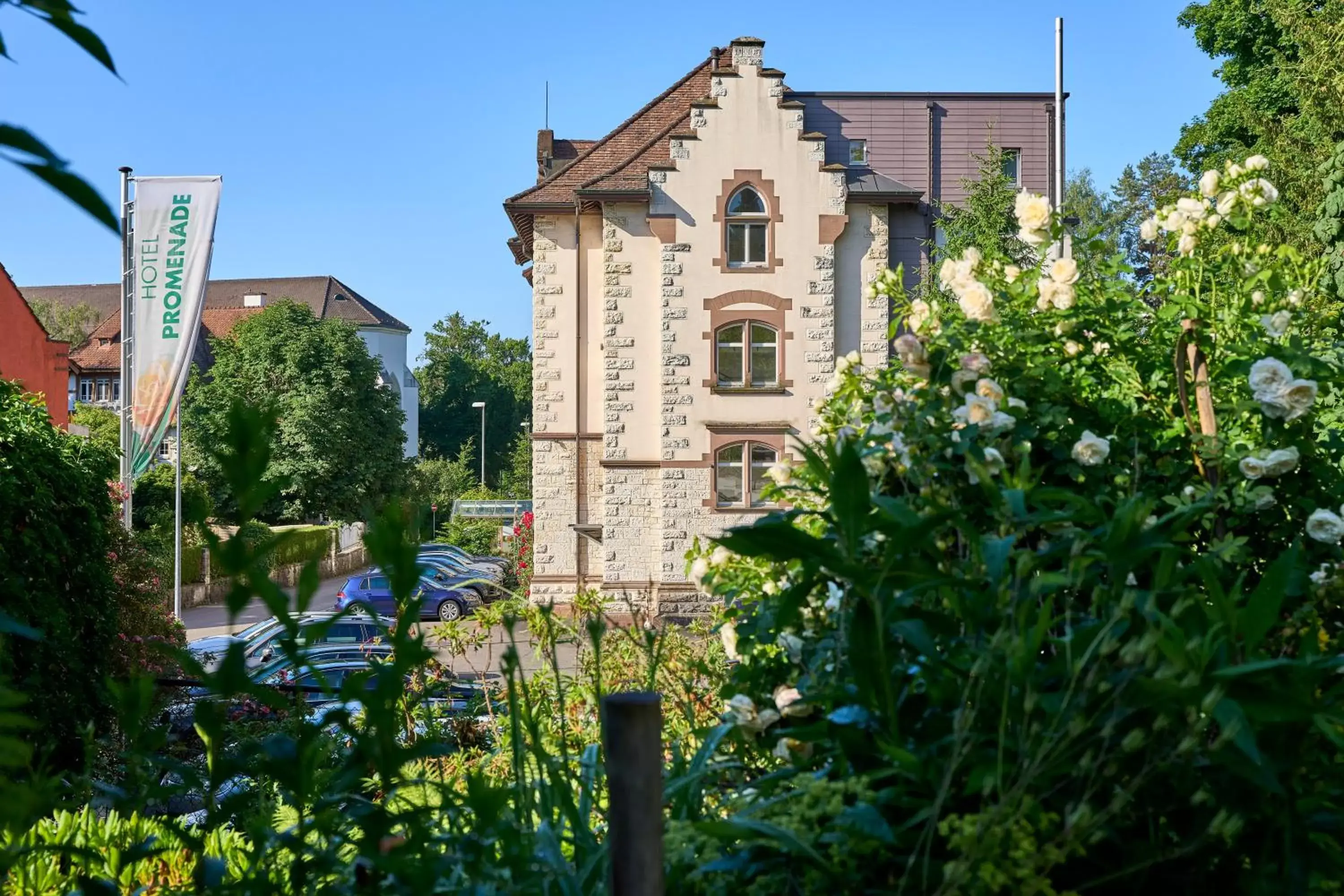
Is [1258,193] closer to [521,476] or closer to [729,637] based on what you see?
[729,637]

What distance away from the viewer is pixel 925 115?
27328mm

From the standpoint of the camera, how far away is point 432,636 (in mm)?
5730

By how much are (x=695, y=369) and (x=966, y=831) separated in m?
22.2

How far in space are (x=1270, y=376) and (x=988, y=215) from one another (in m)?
16.0

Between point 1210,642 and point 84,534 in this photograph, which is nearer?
point 1210,642

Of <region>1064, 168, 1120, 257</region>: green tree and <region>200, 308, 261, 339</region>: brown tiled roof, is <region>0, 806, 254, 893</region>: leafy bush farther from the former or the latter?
<region>200, 308, 261, 339</region>: brown tiled roof

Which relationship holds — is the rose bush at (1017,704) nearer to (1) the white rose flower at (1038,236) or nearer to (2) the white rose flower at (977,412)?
(2) the white rose flower at (977,412)

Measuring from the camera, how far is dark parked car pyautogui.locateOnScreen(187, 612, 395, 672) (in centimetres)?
130

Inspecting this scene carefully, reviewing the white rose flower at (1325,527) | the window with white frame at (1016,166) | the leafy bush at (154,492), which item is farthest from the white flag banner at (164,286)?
the white rose flower at (1325,527)

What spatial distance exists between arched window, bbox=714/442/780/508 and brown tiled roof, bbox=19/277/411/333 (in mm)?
52256

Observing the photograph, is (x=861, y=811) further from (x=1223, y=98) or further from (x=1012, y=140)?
(x=1223, y=98)

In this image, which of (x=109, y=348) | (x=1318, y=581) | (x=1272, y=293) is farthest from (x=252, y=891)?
(x=109, y=348)

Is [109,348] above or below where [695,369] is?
above

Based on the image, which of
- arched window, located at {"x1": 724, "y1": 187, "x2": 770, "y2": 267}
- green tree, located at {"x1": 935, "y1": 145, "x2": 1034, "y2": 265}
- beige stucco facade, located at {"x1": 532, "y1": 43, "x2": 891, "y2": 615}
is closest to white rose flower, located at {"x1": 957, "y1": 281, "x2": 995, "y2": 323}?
green tree, located at {"x1": 935, "y1": 145, "x2": 1034, "y2": 265}
